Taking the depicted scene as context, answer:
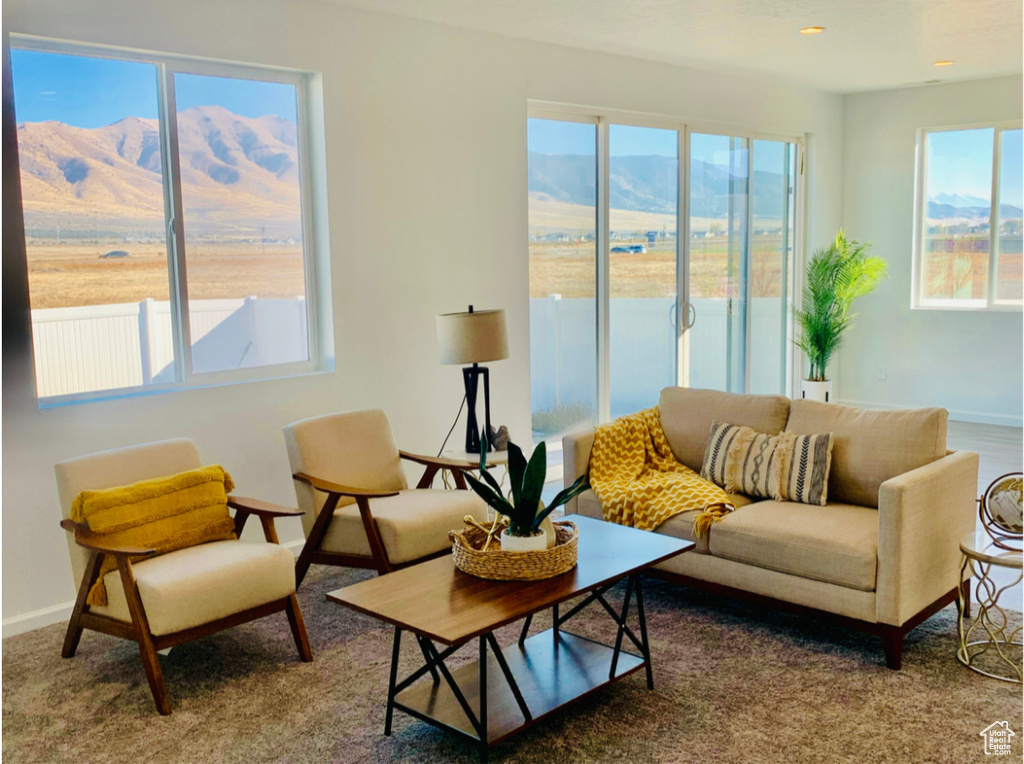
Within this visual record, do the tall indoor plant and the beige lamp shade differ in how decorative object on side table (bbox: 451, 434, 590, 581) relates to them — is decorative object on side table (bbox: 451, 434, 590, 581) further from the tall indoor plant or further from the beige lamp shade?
the tall indoor plant

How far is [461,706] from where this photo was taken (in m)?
2.81

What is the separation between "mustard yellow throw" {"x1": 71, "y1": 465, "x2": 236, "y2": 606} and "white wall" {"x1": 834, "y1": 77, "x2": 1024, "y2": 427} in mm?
6251

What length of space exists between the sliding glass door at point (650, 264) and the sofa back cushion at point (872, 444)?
2258mm

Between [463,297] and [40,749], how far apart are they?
314 cm

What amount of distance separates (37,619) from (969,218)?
7195mm

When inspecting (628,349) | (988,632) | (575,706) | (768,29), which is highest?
(768,29)

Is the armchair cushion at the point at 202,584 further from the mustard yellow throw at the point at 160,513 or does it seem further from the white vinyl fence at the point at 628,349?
the white vinyl fence at the point at 628,349

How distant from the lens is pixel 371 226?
4875mm

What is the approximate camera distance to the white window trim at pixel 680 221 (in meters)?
6.08

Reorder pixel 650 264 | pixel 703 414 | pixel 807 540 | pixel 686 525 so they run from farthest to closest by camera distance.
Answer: pixel 650 264 → pixel 703 414 → pixel 686 525 → pixel 807 540

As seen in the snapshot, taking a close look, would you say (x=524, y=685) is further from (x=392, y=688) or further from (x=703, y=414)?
(x=703, y=414)

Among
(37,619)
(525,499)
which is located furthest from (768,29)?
(37,619)

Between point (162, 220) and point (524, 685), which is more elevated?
point (162, 220)

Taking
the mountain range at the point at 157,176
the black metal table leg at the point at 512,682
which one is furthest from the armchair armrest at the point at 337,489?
the mountain range at the point at 157,176
